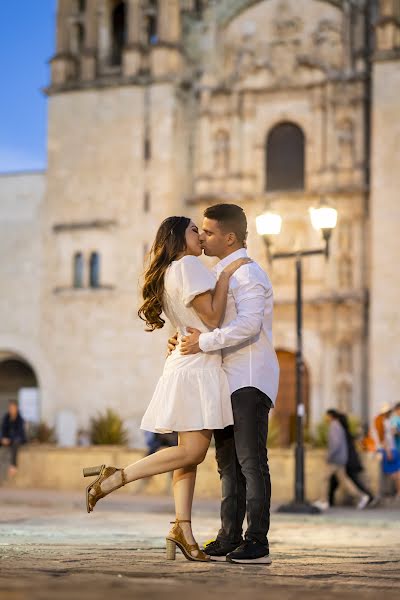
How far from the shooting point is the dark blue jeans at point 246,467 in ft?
20.1

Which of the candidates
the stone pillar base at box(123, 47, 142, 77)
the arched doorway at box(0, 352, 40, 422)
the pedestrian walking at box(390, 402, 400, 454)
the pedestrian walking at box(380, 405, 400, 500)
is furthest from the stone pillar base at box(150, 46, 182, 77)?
the pedestrian walking at box(380, 405, 400, 500)

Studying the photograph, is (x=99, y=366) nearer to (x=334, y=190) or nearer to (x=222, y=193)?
(x=222, y=193)

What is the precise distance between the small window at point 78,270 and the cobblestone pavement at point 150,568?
2120 cm

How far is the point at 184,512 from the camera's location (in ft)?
20.0

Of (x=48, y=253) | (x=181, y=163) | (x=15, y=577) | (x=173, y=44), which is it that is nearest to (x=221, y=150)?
(x=181, y=163)

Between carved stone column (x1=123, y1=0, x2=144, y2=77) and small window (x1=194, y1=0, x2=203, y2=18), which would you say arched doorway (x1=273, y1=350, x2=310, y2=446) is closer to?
carved stone column (x1=123, y1=0, x2=144, y2=77)

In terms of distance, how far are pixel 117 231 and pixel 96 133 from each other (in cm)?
303

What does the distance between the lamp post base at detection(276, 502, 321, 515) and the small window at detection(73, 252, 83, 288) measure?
57.9ft

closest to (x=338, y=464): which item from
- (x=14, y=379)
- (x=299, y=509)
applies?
(x=299, y=509)

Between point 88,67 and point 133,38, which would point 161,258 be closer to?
point 133,38

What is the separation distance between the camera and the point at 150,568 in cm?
522

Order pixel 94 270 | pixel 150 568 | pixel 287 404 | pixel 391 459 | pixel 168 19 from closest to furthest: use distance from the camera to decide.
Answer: pixel 150 568 < pixel 391 459 < pixel 287 404 < pixel 168 19 < pixel 94 270

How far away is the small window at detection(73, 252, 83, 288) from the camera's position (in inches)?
1277

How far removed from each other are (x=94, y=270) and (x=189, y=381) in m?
26.4
